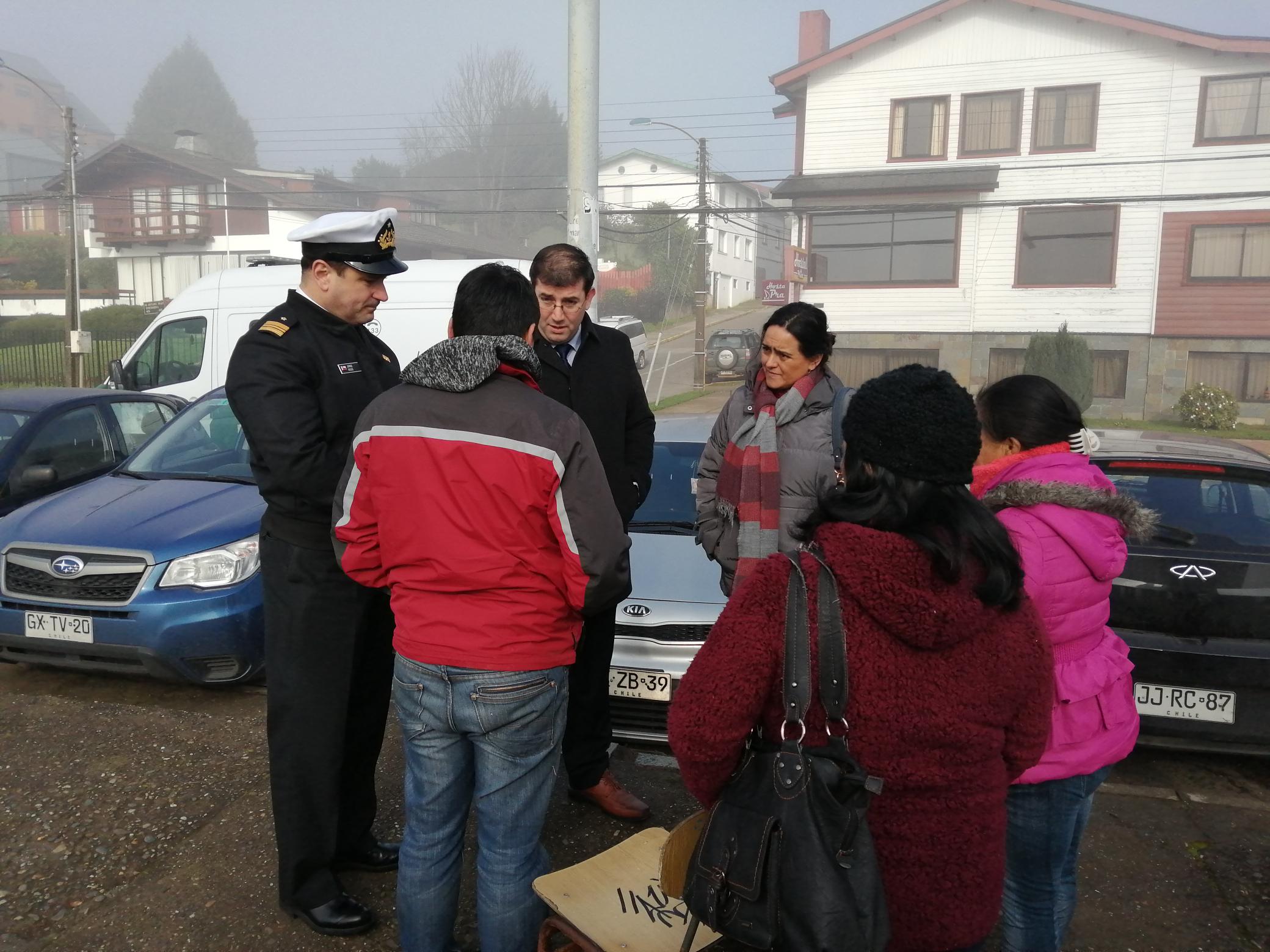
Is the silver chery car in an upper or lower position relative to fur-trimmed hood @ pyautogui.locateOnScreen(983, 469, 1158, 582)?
lower

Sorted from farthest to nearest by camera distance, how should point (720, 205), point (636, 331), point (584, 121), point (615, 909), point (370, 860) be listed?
1. point (720, 205)
2. point (636, 331)
3. point (584, 121)
4. point (370, 860)
5. point (615, 909)

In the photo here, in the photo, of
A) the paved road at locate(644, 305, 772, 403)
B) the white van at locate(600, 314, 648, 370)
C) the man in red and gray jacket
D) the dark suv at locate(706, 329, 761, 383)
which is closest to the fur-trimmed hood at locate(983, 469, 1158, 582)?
the man in red and gray jacket

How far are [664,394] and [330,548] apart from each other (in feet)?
86.5

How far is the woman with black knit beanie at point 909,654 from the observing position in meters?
1.61

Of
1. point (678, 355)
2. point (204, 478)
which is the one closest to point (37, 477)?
point (204, 478)

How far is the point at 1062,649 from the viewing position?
2.28m

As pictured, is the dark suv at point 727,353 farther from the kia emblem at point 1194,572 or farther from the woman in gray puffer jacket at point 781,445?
the woman in gray puffer jacket at point 781,445

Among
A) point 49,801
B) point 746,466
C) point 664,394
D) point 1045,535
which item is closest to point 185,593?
point 49,801

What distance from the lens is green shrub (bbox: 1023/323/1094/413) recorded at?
24.6 metres

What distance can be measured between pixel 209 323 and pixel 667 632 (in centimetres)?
800

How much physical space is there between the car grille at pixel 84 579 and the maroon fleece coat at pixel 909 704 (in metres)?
3.96

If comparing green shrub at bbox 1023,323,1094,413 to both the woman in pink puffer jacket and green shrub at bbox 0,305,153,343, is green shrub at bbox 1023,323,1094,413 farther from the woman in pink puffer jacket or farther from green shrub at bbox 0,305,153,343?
green shrub at bbox 0,305,153,343

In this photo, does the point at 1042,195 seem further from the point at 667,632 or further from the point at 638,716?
the point at 638,716

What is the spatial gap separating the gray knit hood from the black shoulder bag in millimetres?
963
